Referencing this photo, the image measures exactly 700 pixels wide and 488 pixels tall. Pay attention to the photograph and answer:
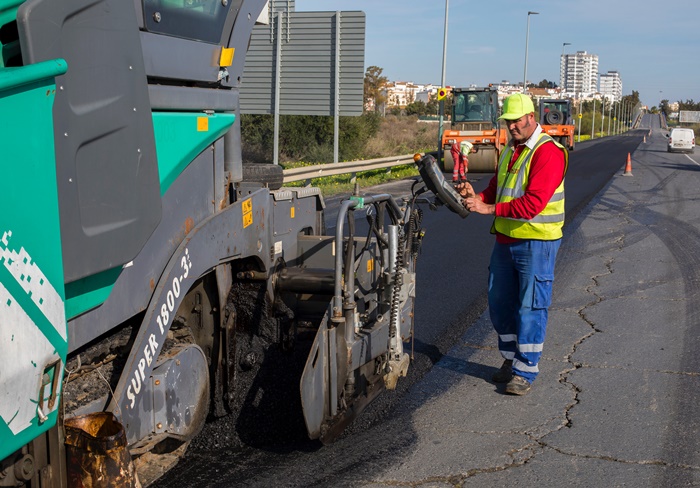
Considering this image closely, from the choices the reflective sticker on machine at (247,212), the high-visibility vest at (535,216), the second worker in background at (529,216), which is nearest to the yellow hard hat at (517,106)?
the second worker in background at (529,216)

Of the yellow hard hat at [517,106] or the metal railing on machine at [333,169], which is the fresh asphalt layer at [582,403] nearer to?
the yellow hard hat at [517,106]

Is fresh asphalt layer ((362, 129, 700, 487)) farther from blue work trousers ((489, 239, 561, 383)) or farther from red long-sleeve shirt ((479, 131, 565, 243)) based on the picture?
red long-sleeve shirt ((479, 131, 565, 243))

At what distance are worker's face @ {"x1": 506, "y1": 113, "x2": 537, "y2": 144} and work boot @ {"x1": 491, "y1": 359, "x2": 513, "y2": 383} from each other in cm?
151

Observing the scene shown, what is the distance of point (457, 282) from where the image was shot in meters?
9.12

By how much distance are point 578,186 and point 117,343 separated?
68.6 ft

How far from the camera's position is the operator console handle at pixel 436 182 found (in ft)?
16.8

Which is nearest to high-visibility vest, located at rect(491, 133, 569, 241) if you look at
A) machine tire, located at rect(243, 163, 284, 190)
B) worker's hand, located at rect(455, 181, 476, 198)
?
worker's hand, located at rect(455, 181, 476, 198)

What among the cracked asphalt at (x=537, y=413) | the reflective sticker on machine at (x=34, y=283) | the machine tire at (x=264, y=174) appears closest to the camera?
the reflective sticker on machine at (x=34, y=283)

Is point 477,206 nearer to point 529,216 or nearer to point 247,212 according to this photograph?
point 529,216

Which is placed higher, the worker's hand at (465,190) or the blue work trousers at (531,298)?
the worker's hand at (465,190)

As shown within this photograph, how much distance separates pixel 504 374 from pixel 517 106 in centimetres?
179

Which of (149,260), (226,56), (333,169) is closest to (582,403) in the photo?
(226,56)

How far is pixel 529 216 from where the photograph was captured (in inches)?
219

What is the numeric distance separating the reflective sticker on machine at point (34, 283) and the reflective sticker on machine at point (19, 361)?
5 cm
